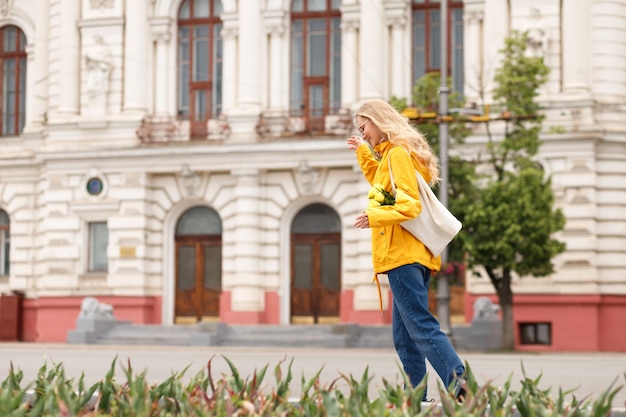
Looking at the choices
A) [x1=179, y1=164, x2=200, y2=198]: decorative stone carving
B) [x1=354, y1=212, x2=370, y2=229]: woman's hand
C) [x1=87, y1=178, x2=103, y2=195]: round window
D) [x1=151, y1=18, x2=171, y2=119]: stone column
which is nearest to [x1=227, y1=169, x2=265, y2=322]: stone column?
[x1=179, y1=164, x2=200, y2=198]: decorative stone carving

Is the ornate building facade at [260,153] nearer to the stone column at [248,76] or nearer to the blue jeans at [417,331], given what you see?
the stone column at [248,76]

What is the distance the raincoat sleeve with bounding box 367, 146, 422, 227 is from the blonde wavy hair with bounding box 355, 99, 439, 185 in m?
0.10

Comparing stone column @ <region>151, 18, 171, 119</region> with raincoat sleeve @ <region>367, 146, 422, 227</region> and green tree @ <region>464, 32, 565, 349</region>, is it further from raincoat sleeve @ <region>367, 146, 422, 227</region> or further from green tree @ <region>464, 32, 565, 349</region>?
raincoat sleeve @ <region>367, 146, 422, 227</region>

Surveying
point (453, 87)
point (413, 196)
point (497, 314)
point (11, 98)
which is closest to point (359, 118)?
point (413, 196)

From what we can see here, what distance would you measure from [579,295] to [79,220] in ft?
45.7

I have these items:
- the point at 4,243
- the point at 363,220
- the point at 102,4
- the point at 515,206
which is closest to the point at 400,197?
the point at 363,220

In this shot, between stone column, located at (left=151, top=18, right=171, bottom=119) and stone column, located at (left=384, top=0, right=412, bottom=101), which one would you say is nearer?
stone column, located at (left=384, top=0, right=412, bottom=101)

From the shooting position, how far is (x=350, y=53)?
34.2 meters

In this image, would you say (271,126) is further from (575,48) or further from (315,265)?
(575,48)

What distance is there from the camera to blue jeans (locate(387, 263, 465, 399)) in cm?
786

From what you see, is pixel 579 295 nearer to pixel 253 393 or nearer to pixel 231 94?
pixel 231 94

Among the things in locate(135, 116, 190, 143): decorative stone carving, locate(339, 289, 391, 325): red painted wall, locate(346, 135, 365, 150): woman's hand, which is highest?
locate(135, 116, 190, 143): decorative stone carving

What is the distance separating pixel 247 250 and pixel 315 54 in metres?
5.71

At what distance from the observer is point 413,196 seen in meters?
8.21
